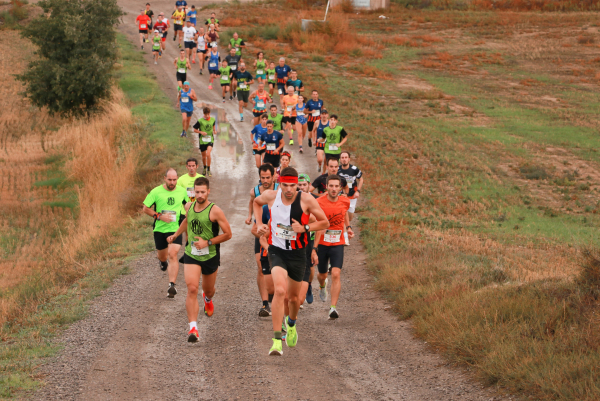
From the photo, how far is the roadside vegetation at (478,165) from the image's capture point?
816 cm

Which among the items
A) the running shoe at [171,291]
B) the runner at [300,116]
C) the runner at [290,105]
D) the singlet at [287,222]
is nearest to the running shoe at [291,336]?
the singlet at [287,222]

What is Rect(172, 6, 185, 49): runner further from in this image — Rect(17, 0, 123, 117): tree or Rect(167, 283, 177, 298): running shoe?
Rect(167, 283, 177, 298): running shoe

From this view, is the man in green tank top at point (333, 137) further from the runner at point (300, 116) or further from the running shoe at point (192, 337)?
the running shoe at point (192, 337)

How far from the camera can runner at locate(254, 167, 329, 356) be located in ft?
25.8

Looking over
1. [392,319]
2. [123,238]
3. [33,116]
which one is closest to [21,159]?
[33,116]

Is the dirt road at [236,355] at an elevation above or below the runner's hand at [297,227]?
below

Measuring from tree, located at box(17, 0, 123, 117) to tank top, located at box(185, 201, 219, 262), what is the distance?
75.2ft

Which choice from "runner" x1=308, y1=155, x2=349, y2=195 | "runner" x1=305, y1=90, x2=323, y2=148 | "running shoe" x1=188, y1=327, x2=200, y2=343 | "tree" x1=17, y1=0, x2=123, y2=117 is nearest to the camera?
"running shoe" x1=188, y1=327, x2=200, y2=343

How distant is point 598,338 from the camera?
7.28 m

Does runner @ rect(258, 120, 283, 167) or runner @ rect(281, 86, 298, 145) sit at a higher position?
runner @ rect(281, 86, 298, 145)

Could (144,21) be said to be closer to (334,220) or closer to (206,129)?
(206,129)

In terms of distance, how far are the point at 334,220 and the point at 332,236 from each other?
0.84 ft

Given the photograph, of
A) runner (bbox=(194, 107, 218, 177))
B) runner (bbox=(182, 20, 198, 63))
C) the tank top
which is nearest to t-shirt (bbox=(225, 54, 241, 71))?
runner (bbox=(182, 20, 198, 63))

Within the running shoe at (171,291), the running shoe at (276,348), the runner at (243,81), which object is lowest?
the running shoe at (171,291)
